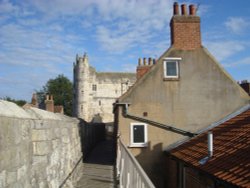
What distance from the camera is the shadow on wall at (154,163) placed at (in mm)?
13828

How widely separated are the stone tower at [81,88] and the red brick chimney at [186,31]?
57248 millimetres

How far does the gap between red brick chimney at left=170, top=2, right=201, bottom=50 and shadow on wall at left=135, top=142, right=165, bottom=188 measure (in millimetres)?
4764

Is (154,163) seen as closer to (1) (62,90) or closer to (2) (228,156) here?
(2) (228,156)

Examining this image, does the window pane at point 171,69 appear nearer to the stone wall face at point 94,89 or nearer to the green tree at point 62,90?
the stone wall face at point 94,89

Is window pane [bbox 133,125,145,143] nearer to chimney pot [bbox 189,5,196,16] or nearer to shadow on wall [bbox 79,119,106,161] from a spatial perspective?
shadow on wall [bbox 79,119,106,161]

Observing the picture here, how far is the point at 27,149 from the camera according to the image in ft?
11.6

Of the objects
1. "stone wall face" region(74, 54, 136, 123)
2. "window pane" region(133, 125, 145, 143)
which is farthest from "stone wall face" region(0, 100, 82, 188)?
"stone wall face" region(74, 54, 136, 123)

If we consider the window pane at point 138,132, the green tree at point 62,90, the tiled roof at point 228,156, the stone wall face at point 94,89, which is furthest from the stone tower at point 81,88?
the tiled roof at point 228,156

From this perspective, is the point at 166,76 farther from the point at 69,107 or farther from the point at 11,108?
the point at 69,107

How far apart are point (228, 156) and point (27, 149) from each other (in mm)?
6485

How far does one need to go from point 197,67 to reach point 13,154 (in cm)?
1223

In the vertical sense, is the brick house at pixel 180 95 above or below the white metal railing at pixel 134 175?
above

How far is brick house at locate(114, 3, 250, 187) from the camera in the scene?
554 inches

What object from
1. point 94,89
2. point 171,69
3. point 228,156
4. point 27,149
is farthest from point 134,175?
point 94,89
